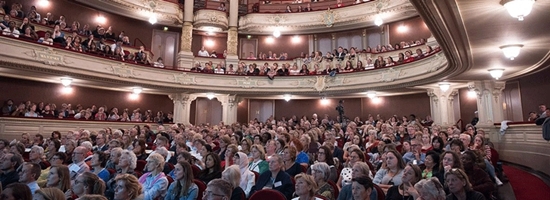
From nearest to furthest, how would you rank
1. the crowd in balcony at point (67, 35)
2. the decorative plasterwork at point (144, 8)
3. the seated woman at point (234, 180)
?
the seated woman at point (234, 180) → the crowd in balcony at point (67, 35) → the decorative plasterwork at point (144, 8)

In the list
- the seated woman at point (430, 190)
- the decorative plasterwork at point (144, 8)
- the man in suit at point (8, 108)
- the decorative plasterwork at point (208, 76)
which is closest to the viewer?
the seated woman at point (430, 190)

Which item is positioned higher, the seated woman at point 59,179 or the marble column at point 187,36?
the marble column at point 187,36

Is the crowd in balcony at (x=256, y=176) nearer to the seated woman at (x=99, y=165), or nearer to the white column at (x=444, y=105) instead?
the seated woman at (x=99, y=165)

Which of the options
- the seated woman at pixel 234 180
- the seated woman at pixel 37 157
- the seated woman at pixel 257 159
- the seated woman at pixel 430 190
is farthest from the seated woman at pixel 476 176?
the seated woman at pixel 37 157

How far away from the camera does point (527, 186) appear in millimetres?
5301

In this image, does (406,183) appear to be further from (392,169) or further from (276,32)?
(276,32)

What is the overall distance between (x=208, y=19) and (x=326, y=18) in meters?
5.02

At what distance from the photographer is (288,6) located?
1585 cm

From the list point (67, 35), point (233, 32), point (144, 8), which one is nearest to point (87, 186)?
point (67, 35)

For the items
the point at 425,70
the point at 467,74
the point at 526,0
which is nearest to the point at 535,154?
the point at 467,74

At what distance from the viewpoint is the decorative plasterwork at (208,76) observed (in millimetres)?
8570

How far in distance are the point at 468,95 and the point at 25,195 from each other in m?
12.2

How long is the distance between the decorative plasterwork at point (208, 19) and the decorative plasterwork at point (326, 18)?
3.41 feet

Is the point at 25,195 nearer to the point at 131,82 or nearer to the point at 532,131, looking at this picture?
the point at 532,131
